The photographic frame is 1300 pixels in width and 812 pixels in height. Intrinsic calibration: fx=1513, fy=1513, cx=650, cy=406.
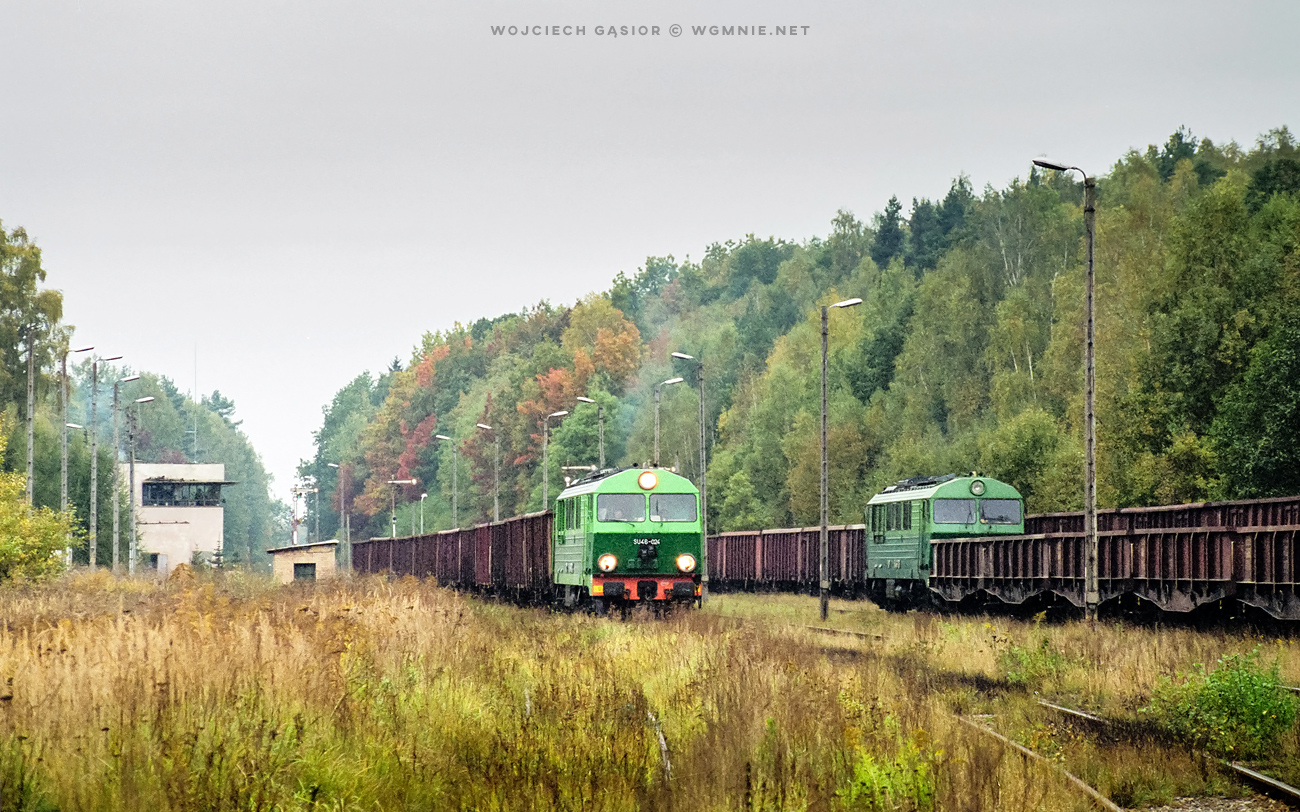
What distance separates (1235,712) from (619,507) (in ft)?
56.7

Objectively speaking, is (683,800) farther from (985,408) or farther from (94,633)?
(985,408)

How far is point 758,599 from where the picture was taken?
48.0 meters

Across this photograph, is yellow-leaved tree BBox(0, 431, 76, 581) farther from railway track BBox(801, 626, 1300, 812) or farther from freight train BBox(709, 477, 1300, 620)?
railway track BBox(801, 626, 1300, 812)

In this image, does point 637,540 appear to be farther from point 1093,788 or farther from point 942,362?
point 942,362

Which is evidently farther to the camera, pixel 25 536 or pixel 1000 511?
pixel 25 536

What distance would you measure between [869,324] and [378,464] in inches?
3241

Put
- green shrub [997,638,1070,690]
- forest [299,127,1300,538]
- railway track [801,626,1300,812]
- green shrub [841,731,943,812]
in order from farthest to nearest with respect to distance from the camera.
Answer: forest [299,127,1300,538], green shrub [997,638,1070,690], railway track [801,626,1300,812], green shrub [841,731,943,812]

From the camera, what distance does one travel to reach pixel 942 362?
75.8 meters

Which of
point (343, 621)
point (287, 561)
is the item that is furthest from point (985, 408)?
point (343, 621)

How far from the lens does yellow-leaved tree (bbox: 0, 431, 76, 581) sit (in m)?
36.3

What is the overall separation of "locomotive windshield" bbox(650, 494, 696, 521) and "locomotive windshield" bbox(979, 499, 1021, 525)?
28.1ft

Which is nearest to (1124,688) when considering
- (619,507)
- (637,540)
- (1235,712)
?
(1235,712)

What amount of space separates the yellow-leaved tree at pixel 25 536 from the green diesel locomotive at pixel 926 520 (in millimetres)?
21262

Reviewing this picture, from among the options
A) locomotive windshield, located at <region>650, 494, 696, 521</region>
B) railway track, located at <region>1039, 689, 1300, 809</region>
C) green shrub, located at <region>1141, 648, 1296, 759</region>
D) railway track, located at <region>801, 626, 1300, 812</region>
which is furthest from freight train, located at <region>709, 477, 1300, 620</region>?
railway track, located at <region>1039, 689, 1300, 809</region>
